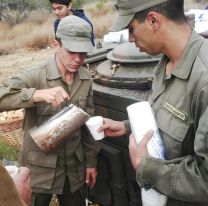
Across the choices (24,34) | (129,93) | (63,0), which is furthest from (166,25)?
(24,34)

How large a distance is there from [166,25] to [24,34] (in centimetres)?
1650

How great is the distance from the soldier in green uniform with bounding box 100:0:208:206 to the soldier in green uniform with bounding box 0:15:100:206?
791 millimetres

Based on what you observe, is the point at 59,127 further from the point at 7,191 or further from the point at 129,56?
the point at 7,191

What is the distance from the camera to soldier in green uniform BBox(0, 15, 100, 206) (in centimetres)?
299

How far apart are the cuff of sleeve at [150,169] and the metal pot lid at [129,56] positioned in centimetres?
156

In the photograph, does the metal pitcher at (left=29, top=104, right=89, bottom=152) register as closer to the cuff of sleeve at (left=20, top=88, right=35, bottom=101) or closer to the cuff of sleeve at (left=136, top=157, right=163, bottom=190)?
the cuff of sleeve at (left=20, top=88, right=35, bottom=101)

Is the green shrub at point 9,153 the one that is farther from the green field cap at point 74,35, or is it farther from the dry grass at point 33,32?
the dry grass at point 33,32

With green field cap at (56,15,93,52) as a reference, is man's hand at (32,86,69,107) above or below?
below

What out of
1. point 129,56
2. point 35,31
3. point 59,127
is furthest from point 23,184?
point 35,31

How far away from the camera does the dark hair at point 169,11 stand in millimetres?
2186

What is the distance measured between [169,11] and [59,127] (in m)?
1.17

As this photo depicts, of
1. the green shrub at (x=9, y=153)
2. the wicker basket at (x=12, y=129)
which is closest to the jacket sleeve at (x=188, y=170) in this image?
the wicker basket at (x=12, y=129)

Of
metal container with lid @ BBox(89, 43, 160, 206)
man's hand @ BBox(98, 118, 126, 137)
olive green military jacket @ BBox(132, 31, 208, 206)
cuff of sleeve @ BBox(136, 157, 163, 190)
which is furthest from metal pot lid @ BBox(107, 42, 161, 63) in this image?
cuff of sleeve @ BBox(136, 157, 163, 190)

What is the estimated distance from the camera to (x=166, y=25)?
7.20 ft
